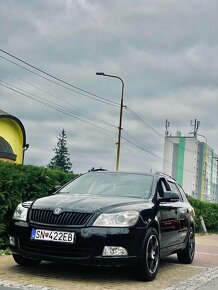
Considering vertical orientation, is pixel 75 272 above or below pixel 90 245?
below

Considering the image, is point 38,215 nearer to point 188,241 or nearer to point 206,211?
point 188,241

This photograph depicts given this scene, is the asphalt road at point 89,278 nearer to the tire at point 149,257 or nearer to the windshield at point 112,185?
the tire at point 149,257

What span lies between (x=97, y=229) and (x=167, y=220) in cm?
182

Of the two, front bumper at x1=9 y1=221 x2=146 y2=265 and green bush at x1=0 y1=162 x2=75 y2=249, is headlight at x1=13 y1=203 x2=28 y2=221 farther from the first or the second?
green bush at x1=0 y1=162 x2=75 y2=249

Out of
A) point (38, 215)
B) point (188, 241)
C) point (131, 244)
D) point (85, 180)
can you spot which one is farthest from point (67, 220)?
point (188, 241)

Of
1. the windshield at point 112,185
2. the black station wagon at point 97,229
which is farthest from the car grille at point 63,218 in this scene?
the windshield at point 112,185

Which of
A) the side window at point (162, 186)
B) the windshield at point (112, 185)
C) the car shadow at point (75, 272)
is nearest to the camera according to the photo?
the car shadow at point (75, 272)

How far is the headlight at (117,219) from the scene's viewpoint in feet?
21.2

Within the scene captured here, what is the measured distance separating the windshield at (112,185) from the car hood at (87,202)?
1.21 ft

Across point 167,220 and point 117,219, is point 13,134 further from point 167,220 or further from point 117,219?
point 117,219

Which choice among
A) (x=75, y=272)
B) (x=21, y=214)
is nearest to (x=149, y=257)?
(x=75, y=272)

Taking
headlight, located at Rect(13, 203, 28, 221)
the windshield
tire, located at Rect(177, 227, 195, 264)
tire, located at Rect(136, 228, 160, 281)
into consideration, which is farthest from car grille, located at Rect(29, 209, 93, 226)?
tire, located at Rect(177, 227, 195, 264)

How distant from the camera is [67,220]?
6.51 m

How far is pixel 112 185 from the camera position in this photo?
7.98 metres
